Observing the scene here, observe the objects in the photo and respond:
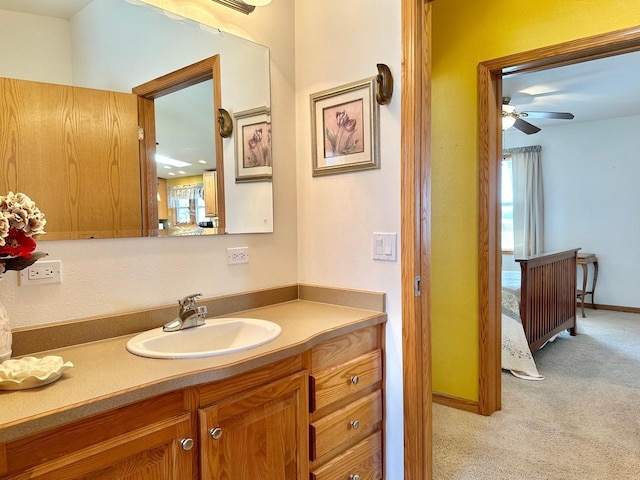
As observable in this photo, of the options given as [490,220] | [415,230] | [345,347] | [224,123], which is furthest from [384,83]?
[490,220]

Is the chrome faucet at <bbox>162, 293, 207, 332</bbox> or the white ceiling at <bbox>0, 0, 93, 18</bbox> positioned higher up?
the white ceiling at <bbox>0, 0, 93, 18</bbox>

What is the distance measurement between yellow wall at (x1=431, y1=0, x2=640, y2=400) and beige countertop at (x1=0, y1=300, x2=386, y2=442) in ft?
4.49

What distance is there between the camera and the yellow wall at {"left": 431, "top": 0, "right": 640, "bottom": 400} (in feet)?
8.38

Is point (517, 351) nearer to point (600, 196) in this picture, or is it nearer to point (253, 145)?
point (253, 145)

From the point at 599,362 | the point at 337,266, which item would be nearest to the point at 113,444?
the point at 337,266

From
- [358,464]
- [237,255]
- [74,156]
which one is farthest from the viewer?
[237,255]

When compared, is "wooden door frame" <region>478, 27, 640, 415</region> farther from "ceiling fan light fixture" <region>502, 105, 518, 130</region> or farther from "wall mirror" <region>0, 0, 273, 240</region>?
"ceiling fan light fixture" <region>502, 105, 518, 130</region>

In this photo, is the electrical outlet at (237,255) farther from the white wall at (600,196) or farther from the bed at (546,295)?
the white wall at (600,196)

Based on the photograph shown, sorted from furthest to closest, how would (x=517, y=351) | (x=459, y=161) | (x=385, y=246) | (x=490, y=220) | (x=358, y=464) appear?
(x=517, y=351) < (x=459, y=161) < (x=490, y=220) < (x=385, y=246) < (x=358, y=464)

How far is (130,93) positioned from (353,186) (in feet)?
3.16

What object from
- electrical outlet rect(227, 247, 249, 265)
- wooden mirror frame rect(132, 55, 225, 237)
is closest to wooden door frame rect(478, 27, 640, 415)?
electrical outlet rect(227, 247, 249, 265)

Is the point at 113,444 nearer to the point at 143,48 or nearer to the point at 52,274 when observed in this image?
the point at 52,274

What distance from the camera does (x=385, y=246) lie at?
1737mm

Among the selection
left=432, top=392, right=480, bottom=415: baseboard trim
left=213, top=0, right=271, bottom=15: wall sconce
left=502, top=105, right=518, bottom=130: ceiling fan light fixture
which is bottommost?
left=432, top=392, right=480, bottom=415: baseboard trim
